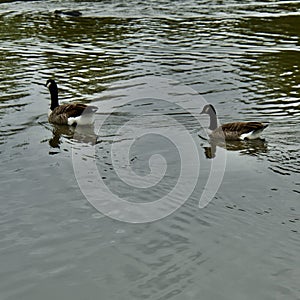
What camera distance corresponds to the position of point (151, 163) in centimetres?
1273

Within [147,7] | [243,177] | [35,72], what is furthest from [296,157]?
[147,7]

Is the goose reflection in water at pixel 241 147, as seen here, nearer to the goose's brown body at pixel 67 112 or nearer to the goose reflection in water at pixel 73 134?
the goose reflection in water at pixel 73 134

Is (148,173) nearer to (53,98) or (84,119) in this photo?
(84,119)

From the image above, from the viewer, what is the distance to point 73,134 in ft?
50.6

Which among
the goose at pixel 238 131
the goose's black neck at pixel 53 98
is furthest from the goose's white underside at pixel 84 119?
the goose at pixel 238 131

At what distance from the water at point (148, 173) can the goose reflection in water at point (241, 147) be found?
51 mm

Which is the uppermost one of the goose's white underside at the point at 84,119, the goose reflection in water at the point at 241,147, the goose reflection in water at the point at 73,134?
the goose's white underside at the point at 84,119

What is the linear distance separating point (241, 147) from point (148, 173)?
2.72 metres

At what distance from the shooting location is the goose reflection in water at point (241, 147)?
13.5 meters

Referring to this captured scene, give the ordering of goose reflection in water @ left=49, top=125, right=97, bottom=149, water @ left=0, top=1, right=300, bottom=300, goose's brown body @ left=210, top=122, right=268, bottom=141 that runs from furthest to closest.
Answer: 1. goose reflection in water @ left=49, top=125, right=97, bottom=149
2. goose's brown body @ left=210, top=122, right=268, bottom=141
3. water @ left=0, top=1, right=300, bottom=300

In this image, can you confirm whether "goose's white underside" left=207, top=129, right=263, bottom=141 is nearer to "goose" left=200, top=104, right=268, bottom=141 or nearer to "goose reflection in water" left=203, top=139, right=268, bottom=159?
"goose" left=200, top=104, right=268, bottom=141

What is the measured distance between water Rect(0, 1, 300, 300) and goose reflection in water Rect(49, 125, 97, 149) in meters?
0.03

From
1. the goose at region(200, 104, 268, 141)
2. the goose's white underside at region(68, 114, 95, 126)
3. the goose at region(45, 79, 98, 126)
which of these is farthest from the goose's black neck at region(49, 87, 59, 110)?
the goose at region(200, 104, 268, 141)

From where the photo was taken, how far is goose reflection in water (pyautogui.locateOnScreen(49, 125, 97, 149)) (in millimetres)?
14627
